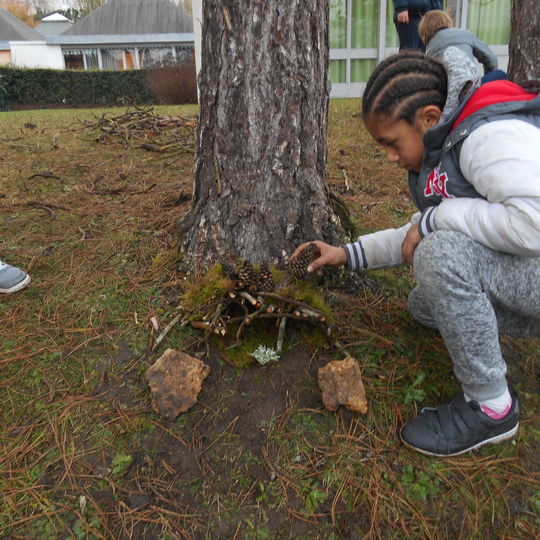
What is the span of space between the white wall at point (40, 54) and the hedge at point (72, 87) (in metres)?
16.0

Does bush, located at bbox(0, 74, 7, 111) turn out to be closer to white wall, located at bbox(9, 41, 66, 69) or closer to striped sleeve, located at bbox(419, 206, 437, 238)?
Result: white wall, located at bbox(9, 41, 66, 69)

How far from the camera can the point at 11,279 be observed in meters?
2.23

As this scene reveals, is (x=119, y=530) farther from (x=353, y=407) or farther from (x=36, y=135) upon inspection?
(x=36, y=135)

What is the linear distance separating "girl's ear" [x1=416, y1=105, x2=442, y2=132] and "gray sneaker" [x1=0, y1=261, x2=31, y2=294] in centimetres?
200

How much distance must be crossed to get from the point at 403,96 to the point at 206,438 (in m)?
1.40

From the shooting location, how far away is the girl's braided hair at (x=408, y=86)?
5.09 ft

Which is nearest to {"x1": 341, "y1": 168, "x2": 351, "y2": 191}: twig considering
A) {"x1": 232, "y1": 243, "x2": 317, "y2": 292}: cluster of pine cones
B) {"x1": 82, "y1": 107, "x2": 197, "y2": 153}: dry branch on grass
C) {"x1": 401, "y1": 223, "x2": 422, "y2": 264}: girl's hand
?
{"x1": 82, "y1": 107, "x2": 197, "y2": 153}: dry branch on grass

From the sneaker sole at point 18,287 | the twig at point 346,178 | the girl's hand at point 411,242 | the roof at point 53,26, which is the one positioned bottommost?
the sneaker sole at point 18,287

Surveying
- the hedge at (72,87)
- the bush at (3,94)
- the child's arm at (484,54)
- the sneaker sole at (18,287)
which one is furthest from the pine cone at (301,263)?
the bush at (3,94)

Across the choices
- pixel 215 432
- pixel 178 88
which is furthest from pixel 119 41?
pixel 215 432

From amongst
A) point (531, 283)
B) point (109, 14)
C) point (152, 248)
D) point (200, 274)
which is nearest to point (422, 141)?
point (531, 283)

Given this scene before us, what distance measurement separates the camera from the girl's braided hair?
61.1 inches

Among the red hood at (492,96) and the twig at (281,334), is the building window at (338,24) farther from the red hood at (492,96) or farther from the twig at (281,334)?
the twig at (281,334)

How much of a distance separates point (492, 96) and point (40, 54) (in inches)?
1537
